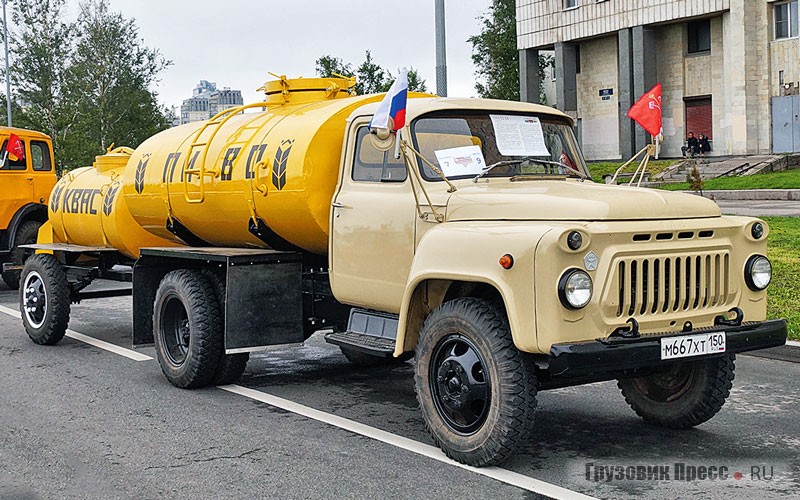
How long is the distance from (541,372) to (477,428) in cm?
49

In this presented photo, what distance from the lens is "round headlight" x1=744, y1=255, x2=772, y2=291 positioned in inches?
251

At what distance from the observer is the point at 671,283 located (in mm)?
5957

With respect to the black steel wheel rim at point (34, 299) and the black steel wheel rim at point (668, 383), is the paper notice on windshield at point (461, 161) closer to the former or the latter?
the black steel wheel rim at point (668, 383)

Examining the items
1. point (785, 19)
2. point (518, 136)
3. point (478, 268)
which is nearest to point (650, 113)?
point (518, 136)

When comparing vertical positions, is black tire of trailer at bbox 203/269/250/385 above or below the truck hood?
below

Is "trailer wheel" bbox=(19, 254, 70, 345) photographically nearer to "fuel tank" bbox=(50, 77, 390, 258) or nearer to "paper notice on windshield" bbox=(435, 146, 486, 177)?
"fuel tank" bbox=(50, 77, 390, 258)

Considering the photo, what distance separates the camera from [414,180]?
694 cm

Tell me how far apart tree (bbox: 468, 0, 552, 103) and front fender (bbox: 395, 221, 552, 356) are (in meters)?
57.9

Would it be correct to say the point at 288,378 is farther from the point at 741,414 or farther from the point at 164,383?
the point at 741,414

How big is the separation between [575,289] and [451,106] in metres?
2.13

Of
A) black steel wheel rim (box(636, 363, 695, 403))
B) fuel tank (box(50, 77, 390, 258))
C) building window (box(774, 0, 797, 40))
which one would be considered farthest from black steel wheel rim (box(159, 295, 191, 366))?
building window (box(774, 0, 797, 40))

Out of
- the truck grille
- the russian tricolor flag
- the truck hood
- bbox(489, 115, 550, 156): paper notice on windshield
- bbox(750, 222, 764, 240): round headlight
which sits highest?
the russian tricolor flag

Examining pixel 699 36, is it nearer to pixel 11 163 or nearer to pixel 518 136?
pixel 11 163

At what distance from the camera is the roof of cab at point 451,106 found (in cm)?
723
